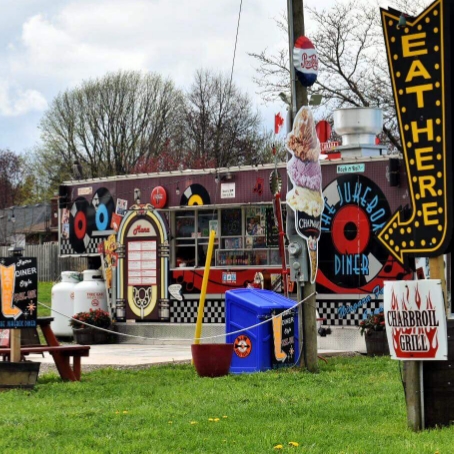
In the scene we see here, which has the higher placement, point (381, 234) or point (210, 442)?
point (381, 234)

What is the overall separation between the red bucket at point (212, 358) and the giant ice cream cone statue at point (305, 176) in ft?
5.50

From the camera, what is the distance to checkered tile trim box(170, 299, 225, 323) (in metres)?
19.6

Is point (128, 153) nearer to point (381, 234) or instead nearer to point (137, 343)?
point (137, 343)

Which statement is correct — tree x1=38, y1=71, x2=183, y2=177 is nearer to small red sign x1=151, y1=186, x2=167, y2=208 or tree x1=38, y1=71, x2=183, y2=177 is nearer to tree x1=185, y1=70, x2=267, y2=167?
tree x1=185, y1=70, x2=267, y2=167

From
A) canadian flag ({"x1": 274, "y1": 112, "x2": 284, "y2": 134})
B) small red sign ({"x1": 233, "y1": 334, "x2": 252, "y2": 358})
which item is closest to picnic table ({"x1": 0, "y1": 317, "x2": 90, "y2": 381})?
small red sign ({"x1": 233, "y1": 334, "x2": 252, "y2": 358})

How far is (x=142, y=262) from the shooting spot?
68.6 feet

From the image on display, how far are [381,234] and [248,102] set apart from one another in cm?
4695

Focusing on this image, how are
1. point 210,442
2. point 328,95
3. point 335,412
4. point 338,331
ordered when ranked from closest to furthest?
point 210,442 < point 335,412 < point 338,331 < point 328,95

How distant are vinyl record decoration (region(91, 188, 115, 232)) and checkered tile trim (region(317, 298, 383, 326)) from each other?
17.8 ft

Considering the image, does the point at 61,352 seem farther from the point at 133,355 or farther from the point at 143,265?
the point at 143,265

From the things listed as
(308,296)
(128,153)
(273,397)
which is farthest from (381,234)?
(128,153)

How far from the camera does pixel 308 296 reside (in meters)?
13.8

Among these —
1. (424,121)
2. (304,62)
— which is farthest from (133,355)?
(424,121)

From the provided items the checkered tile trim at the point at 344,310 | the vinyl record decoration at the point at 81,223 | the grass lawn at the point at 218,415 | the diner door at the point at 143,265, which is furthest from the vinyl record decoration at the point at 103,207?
the grass lawn at the point at 218,415
